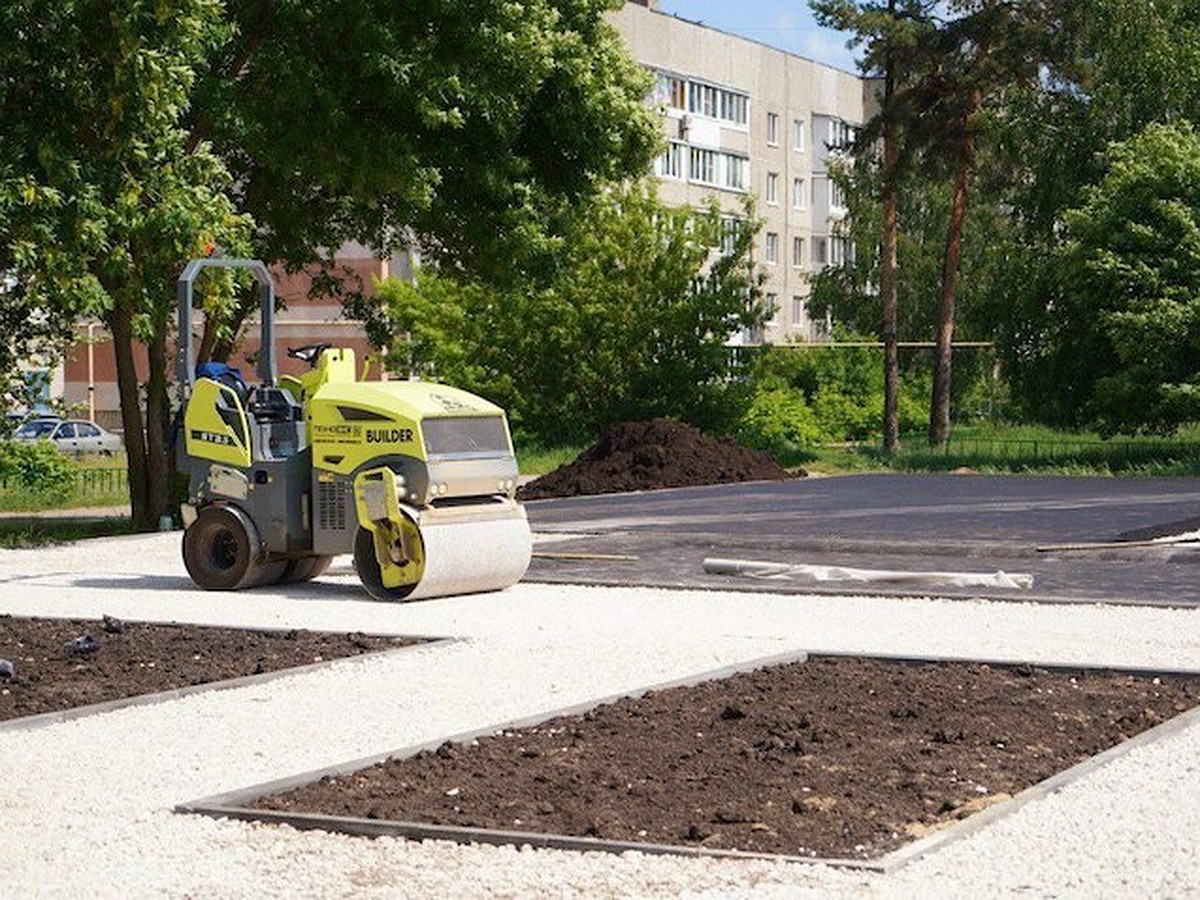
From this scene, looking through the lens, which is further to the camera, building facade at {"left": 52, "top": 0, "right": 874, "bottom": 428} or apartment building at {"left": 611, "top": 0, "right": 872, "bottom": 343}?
apartment building at {"left": 611, "top": 0, "right": 872, "bottom": 343}

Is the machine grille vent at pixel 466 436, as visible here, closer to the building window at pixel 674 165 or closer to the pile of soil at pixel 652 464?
the pile of soil at pixel 652 464

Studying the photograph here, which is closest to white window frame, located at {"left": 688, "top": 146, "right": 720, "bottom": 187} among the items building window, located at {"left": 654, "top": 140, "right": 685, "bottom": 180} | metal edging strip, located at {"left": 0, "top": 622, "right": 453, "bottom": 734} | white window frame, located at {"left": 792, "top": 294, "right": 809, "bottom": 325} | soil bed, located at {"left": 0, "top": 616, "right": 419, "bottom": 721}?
building window, located at {"left": 654, "top": 140, "right": 685, "bottom": 180}

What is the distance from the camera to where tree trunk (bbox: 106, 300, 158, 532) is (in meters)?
27.9

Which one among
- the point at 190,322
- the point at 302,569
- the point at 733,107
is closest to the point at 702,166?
the point at 733,107

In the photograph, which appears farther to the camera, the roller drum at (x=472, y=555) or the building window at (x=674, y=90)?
the building window at (x=674, y=90)

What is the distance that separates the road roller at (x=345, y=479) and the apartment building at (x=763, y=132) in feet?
203

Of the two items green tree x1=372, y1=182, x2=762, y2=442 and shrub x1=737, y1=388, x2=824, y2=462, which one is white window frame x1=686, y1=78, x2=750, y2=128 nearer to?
shrub x1=737, y1=388, x2=824, y2=462

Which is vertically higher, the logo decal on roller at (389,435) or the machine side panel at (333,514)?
the logo decal on roller at (389,435)

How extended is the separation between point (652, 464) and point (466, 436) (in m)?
20.1

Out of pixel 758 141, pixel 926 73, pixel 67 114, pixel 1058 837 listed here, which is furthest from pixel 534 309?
pixel 758 141

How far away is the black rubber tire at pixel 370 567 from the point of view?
681 inches

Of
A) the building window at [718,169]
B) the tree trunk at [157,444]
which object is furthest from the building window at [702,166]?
the tree trunk at [157,444]

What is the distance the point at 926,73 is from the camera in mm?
49969

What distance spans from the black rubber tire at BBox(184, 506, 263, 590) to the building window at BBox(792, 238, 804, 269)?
8240 centimetres
